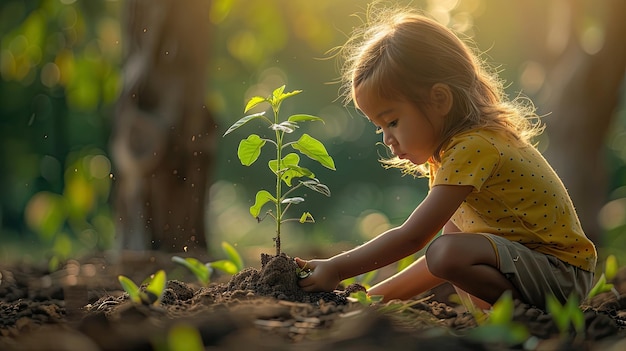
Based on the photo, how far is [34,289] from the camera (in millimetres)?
2775

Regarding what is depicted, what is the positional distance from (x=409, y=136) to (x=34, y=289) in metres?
1.42

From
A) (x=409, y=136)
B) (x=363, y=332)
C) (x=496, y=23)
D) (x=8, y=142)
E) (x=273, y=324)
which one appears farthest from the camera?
(x=496, y=23)

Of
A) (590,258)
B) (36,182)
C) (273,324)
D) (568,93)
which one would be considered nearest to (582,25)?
(568,93)

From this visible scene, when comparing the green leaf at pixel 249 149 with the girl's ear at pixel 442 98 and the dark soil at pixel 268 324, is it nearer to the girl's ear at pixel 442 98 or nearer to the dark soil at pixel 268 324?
the dark soil at pixel 268 324

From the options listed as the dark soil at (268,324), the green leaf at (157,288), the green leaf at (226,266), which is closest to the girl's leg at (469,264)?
the dark soil at (268,324)

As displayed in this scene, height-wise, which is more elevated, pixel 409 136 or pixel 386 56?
pixel 386 56

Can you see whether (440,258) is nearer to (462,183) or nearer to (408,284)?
(462,183)

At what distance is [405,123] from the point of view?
2373 mm

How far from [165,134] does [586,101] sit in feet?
7.64

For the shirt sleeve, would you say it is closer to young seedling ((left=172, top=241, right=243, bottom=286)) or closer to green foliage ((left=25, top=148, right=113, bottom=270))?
young seedling ((left=172, top=241, right=243, bottom=286))

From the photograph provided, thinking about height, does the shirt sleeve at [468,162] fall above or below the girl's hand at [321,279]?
above

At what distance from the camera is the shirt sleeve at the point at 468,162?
2.20 m

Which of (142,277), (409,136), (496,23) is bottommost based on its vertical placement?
(142,277)

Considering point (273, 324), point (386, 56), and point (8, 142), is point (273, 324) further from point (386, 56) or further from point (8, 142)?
point (8, 142)
